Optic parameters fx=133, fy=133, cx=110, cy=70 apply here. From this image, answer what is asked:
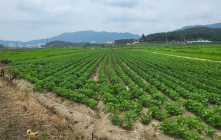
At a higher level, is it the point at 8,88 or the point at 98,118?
the point at 8,88

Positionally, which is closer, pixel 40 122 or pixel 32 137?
pixel 32 137

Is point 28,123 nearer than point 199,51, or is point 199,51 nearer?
point 28,123

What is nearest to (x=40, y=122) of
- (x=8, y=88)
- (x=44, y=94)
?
(x=44, y=94)

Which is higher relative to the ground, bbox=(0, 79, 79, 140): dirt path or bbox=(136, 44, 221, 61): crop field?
bbox=(136, 44, 221, 61): crop field

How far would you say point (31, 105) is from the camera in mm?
8195

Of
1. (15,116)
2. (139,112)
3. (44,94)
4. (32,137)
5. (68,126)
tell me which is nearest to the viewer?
(32,137)

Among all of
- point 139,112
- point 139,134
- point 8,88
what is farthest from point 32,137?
point 8,88

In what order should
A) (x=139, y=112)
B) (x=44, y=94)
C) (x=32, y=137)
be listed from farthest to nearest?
(x=44, y=94) → (x=139, y=112) → (x=32, y=137)

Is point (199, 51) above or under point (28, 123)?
above

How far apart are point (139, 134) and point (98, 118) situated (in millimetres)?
2524

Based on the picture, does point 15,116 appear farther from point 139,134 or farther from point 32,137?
point 139,134

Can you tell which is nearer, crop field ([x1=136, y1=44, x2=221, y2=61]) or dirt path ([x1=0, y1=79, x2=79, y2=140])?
dirt path ([x1=0, y1=79, x2=79, y2=140])

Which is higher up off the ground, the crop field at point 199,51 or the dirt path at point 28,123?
the crop field at point 199,51

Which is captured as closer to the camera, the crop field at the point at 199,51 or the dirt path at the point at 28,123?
the dirt path at the point at 28,123
